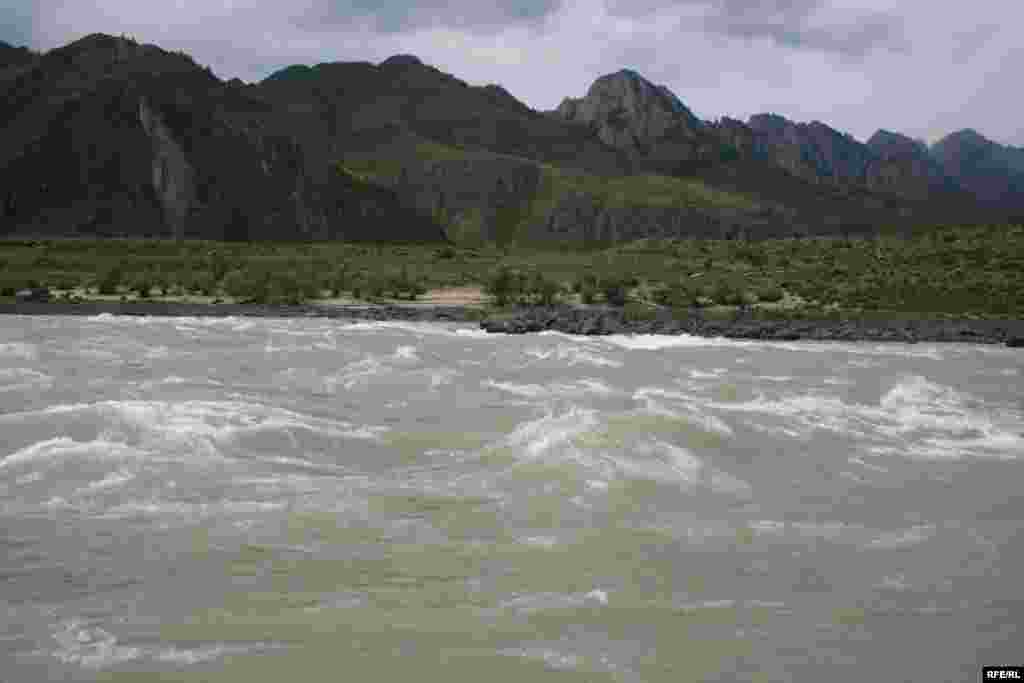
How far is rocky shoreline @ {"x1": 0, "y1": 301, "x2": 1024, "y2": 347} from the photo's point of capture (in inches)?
1718

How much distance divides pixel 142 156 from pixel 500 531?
12184 cm

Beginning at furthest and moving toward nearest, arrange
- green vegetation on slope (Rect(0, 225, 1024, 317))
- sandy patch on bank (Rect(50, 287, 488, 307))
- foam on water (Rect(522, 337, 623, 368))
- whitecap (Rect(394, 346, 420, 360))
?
1. green vegetation on slope (Rect(0, 225, 1024, 317))
2. sandy patch on bank (Rect(50, 287, 488, 307))
3. whitecap (Rect(394, 346, 420, 360))
4. foam on water (Rect(522, 337, 623, 368))

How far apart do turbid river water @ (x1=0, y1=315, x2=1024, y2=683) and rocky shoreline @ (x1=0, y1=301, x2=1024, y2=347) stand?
1709 centimetres

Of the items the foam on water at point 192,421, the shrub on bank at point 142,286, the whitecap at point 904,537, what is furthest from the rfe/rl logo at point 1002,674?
the shrub on bank at point 142,286

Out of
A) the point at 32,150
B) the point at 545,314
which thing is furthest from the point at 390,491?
the point at 32,150

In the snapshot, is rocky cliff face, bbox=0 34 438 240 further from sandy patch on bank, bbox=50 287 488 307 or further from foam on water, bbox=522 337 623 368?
foam on water, bbox=522 337 623 368

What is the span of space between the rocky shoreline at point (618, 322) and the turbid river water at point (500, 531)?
56.1ft

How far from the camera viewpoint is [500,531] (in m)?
13.6

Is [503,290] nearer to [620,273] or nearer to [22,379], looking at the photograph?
[620,273]

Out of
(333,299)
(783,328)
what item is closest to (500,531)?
(783,328)

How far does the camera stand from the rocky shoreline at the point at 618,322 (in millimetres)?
43625

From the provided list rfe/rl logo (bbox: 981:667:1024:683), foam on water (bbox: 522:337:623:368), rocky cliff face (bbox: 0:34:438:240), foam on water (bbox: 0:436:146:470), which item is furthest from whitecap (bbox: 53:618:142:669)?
rocky cliff face (bbox: 0:34:438:240)

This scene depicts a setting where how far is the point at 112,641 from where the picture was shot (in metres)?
9.78

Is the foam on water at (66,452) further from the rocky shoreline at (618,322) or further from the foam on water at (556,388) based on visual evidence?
the rocky shoreline at (618,322)
